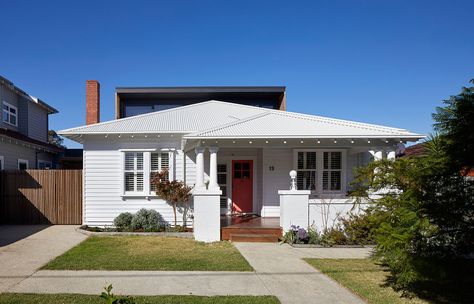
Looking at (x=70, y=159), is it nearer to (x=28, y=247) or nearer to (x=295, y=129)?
(x=28, y=247)

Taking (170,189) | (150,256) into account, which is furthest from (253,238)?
(170,189)

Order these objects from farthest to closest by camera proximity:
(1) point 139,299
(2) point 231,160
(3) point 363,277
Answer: (2) point 231,160 → (3) point 363,277 → (1) point 139,299

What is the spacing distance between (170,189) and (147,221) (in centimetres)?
138

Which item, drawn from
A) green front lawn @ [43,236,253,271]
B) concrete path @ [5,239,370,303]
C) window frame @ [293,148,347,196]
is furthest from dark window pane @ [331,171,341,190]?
concrete path @ [5,239,370,303]

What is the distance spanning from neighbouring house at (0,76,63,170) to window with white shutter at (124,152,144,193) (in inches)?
241

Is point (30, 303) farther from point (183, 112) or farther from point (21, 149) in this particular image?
point (21, 149)

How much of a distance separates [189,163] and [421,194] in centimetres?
881

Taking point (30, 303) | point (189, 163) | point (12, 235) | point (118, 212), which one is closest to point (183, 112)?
point (189, 163)

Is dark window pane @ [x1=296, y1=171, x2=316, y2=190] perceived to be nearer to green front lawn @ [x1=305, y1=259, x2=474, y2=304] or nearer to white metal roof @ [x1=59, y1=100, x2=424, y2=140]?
white metal roof @ [x1=59, y1=100, x2=424, y2=140]

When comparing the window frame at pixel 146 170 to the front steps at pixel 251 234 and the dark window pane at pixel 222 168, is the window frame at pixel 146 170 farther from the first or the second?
the front steps at pixel 251 234

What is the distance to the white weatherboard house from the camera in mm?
10617

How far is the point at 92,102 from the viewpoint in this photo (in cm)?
1641

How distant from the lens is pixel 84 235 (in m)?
11.3

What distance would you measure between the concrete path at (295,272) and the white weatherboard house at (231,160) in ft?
4.49
